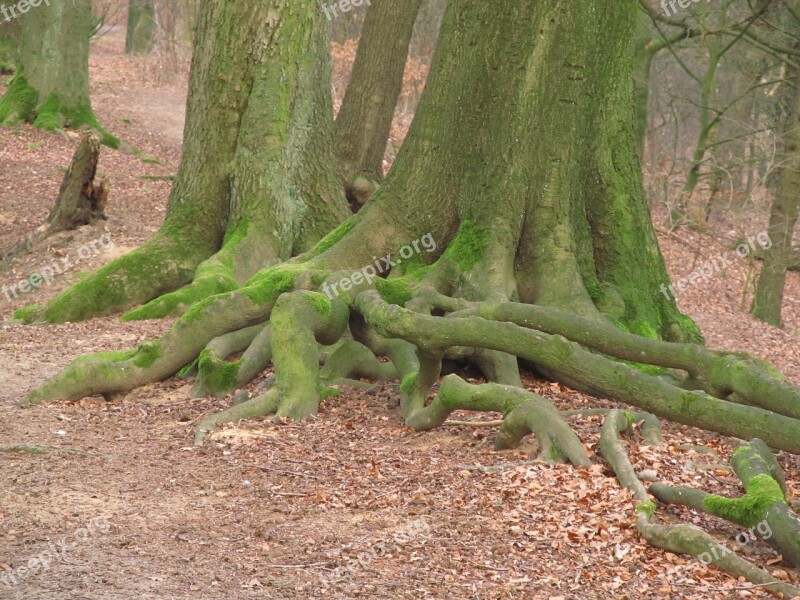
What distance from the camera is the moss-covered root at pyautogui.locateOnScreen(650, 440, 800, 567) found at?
465cm

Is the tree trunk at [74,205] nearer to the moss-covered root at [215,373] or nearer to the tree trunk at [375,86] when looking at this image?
the tree trunk at [375,86]

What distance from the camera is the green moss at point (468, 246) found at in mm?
8102

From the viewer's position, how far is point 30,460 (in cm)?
598

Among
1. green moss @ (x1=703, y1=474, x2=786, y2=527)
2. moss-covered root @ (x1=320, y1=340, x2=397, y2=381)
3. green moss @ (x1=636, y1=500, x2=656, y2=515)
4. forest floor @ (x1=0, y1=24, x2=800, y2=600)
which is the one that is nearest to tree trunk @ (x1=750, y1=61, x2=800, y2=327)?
forest floor @ (x1=0, y1=24, x2=800, y2=600)

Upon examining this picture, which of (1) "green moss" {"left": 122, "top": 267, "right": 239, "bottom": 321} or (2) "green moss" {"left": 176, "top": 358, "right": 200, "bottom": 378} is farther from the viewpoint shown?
(1) "green moss" {"left": 122, "top": 267, "right": 239, "bottom": 321}

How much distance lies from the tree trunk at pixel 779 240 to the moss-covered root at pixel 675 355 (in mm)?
10547

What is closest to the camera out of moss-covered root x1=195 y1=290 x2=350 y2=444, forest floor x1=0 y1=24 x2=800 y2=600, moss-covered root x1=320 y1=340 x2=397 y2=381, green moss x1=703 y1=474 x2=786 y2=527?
forest floor x1=0 y1=24 x2=800 y2=600

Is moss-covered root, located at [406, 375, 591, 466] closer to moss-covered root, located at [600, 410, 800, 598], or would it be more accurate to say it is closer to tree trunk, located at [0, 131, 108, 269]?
moss-covered root, located at [600, 410, 800, 598]

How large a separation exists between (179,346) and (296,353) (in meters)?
1.32

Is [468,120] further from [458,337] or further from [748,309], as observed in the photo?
[748,309]

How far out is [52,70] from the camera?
2000 cm

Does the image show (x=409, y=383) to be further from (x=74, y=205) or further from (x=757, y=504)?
(x=74, y=205)

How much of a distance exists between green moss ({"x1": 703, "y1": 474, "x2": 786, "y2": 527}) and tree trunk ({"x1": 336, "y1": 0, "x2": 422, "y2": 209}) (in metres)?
9.50

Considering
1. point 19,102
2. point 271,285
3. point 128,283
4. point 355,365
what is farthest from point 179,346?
point 19,102
